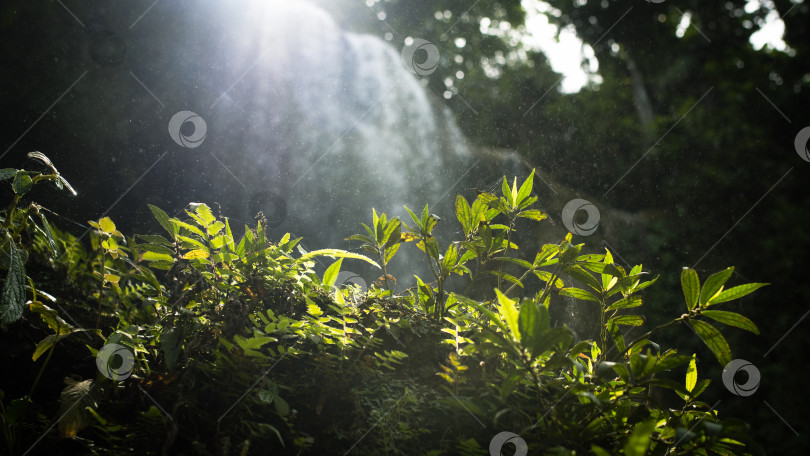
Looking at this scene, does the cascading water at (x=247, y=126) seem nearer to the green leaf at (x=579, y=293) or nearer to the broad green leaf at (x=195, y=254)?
the broad green leaf at (x=195, y=254)

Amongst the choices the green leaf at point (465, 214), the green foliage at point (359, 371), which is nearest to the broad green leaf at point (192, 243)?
the green foliage at point (359, 371)

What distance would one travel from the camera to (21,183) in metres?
0.68

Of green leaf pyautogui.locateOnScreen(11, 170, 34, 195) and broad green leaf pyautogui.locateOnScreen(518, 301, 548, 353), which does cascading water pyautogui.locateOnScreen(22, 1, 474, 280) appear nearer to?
green leaf pyautogui.locateOnScreen(11, 170, 34, 195)

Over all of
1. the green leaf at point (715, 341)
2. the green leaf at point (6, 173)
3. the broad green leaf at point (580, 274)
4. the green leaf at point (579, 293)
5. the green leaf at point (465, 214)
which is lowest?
the green leaf at point (6, 173)

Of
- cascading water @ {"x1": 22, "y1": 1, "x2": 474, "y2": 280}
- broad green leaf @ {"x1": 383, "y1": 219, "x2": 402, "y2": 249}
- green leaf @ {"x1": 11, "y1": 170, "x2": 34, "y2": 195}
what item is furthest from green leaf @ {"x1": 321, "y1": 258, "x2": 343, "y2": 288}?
cascading water @ {"x1": 22, "y1": 1, "x2": 474, "y2": 280}

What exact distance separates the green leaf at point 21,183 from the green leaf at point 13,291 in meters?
0.08

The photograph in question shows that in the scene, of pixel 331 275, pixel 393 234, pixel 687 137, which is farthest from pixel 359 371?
pixel 687 137

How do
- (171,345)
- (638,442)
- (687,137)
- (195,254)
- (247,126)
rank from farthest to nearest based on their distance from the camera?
(687,137) → (247,126) → (195,254) → (171,345) → (638,442)

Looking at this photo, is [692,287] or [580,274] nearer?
[692,287]

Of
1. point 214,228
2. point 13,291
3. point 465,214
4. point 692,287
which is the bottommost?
point 13,291

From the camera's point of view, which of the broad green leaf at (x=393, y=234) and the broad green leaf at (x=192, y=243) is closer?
the broad green leaf at (x=192, y=243)

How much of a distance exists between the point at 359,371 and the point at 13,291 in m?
0.52

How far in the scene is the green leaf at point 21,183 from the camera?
0.67 meters

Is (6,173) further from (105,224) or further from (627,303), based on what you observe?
(627,303)
